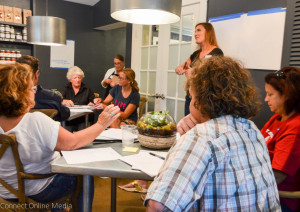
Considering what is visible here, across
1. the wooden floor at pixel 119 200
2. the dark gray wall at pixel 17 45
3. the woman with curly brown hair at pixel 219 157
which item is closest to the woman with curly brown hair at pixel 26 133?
the woman with curly brown hair at pixel 219 157

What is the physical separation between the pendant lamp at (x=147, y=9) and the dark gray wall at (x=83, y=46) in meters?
4.36

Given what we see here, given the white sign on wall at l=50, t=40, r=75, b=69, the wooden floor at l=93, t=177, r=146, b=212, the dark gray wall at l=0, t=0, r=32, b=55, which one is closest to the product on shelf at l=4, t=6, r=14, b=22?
the dark gray wall at l=0, t=0, r=32, b=55

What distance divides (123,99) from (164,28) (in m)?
1.34

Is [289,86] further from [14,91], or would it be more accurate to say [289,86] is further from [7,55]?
[7,55]

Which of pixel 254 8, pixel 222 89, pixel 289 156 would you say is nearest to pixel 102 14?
pixel 254 8

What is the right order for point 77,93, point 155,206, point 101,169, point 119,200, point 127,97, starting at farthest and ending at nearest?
point 77,93 < point 127,97 < point 119,200 < point 101,169 < point 155,206

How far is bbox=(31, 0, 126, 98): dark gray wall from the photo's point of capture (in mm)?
5582

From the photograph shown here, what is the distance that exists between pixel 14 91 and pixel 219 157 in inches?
41.8

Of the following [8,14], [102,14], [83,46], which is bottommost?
[83,46]

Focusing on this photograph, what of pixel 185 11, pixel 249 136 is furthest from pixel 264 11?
pixel 249 136

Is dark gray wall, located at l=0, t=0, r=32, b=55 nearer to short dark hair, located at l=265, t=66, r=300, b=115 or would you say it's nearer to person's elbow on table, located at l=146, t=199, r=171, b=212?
short dark hair, located at l=265, t=66, r=300, b=115

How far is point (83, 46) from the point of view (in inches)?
241

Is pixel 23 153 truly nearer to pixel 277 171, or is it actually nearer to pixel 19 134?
pixel 19 134

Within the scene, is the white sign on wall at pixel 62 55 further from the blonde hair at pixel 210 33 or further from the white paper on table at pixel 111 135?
the white paper on table at pixel 111 135
